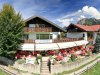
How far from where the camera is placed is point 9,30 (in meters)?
38.4

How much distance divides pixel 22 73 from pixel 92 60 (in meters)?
18.2

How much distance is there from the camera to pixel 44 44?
45.8 metres

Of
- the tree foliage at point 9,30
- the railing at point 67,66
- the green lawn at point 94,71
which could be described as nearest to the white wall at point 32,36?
the tree foliage at point 9,30

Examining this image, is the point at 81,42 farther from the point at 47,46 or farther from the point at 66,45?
the point at 47,46

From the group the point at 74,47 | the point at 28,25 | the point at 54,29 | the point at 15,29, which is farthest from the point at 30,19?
the point at 74,47

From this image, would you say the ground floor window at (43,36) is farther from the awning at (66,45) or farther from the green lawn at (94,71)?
the green lawn at (94,71)

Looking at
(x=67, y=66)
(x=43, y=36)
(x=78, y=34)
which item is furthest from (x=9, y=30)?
(x=78, y=34)

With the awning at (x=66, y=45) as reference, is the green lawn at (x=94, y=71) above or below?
below

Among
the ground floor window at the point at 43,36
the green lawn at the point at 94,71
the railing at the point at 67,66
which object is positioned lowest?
the green lawn at the point at 94,71

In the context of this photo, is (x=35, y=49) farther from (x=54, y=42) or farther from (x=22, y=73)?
(x=22, y=73)

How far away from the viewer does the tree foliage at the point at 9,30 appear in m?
37.8

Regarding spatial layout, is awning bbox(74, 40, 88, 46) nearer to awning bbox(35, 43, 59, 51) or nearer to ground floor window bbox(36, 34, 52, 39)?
ground floor window bbox(36, 34, 52, 39)

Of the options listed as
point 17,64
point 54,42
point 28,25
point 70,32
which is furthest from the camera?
point 70,32

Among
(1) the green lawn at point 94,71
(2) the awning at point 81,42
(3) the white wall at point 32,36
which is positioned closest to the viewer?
(1) the green lawn at point 94,71
